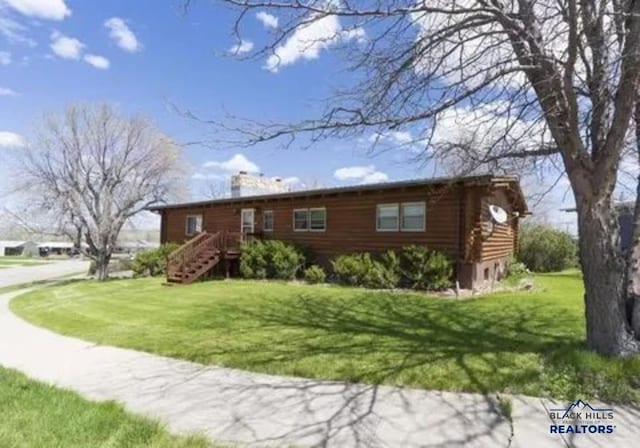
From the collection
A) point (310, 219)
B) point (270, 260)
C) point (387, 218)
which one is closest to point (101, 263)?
point (270, 260)

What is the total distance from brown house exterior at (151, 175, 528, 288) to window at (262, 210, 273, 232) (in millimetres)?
45

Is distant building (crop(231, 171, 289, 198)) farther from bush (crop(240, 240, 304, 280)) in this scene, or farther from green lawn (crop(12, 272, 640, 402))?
green lawn (crop(12, 272, 640, 402))

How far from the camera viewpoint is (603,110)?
5.69 meters

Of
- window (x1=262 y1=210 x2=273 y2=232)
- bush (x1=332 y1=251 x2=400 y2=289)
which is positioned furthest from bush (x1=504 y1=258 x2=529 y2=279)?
window (x1=262 y1=210 x2=273 y2=232)

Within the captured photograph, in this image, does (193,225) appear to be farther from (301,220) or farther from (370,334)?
(370,334)

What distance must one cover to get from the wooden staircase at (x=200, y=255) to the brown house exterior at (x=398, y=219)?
142 cm

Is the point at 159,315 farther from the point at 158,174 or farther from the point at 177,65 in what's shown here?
the point at 158,174

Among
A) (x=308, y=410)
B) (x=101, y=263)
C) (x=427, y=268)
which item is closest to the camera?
(x=308, y=410)

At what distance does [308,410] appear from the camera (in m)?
4.39

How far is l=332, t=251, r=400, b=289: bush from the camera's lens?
46.9 feet

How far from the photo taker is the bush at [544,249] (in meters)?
23.9

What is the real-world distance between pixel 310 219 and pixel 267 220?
272cm

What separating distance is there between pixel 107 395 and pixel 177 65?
18.2 feet

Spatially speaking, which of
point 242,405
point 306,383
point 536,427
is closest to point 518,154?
point 536,427
